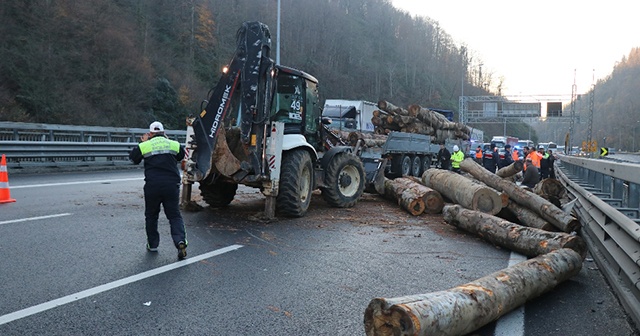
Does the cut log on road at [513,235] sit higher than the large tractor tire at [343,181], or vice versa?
the large tractor tire at [343,181]

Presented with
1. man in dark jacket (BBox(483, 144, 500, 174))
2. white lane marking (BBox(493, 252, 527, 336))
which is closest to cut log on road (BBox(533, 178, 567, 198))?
white lane marking (BBox(493, 252, 527, 336))

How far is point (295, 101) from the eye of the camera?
369 inches

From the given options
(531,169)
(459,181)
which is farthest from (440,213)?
(531,169)

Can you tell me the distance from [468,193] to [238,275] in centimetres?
580

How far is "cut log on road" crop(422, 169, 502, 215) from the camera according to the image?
9.44 metres

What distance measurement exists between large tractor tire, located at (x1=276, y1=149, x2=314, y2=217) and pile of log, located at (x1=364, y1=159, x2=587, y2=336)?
265 centimetres

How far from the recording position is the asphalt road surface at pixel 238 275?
13.3ft

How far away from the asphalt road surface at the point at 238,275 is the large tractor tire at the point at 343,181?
41.2 inches

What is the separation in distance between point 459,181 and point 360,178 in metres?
2.12

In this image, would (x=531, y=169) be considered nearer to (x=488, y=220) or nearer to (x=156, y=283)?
(x=488, y=220)

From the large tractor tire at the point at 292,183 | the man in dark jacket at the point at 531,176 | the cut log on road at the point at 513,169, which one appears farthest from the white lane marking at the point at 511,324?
the cut log on road at the point at 513,169

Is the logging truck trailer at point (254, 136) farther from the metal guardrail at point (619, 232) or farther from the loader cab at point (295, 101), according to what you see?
the metal guardrail at point (619, 232)

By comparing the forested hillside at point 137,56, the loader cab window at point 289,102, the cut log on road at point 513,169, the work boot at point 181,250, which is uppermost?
the forested hillside at point 137,56

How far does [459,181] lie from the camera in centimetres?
1050
